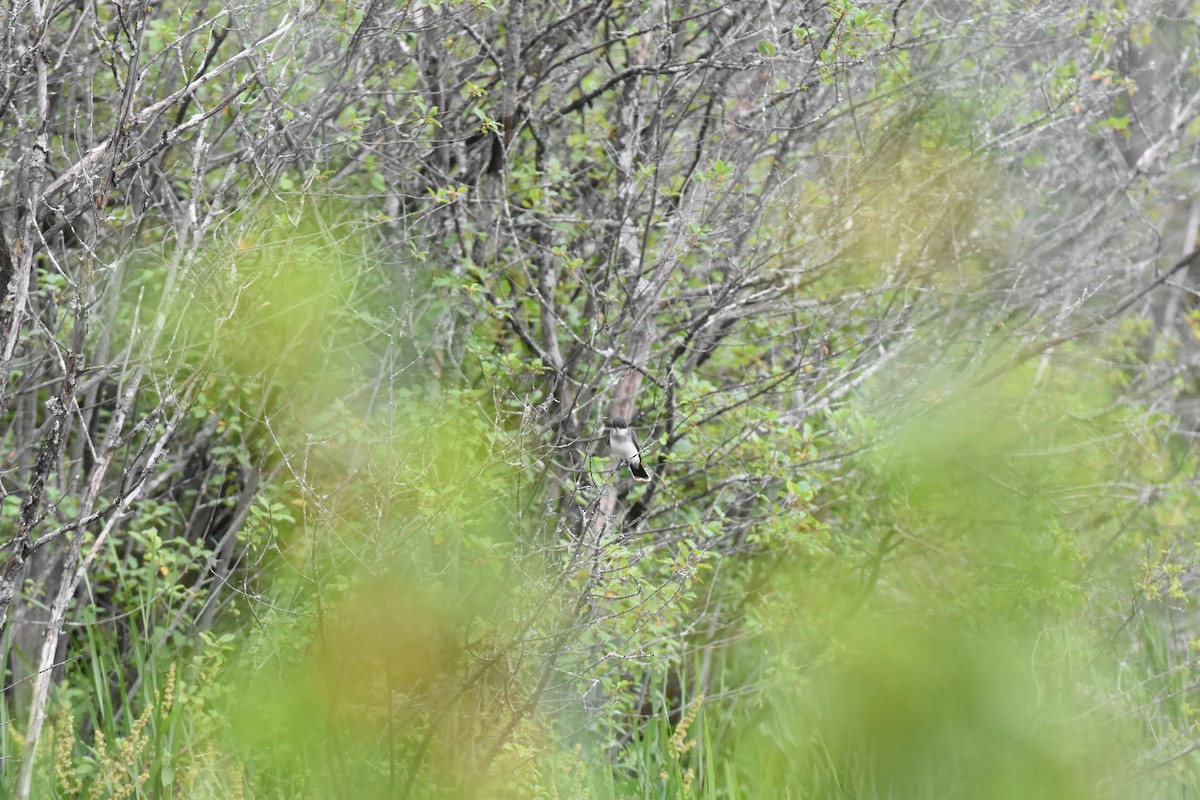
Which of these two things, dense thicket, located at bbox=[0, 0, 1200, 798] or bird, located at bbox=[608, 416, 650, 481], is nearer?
dense thicket, located at bbox=[0, 0, 1200, 798]

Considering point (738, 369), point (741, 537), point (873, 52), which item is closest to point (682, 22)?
point (873, 52)

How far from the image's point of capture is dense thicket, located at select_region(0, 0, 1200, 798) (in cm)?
386

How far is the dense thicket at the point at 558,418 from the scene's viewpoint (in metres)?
3.86

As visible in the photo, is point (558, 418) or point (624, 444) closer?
point (558, 418)

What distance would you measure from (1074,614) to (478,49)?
3623 mm

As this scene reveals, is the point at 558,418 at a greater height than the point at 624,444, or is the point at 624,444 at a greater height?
the point at 558,418

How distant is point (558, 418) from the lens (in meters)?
4.29

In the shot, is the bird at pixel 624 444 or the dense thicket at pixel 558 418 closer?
the dense thicket at pixel 558 418

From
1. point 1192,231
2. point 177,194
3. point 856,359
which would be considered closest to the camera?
point 856,359

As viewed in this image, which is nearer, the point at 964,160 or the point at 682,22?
the point at 682,22

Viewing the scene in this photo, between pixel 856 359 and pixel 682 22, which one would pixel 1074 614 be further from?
pixel 682 22

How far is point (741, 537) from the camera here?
5.69 meters

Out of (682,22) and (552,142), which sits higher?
(682,22)

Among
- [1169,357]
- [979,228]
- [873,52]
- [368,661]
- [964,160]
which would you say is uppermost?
[873,52]
